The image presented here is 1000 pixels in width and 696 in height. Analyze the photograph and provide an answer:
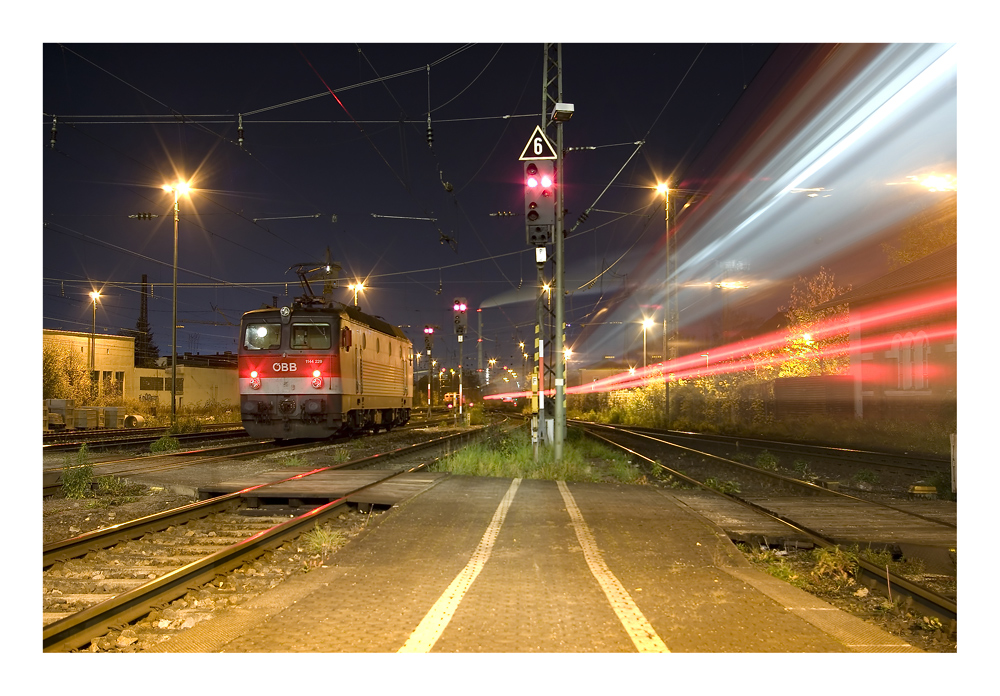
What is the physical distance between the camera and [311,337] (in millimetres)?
18922

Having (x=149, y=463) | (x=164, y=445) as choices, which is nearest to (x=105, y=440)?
(x=164, y=445)

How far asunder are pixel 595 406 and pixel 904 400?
124 feet

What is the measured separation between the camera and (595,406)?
6238 centimetres

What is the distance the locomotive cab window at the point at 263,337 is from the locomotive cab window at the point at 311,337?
53 cm

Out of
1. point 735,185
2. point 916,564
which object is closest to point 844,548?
point 916,564

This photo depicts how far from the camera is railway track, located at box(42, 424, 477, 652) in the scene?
448cm

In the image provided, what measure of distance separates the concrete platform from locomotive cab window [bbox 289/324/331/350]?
11975 millimetres

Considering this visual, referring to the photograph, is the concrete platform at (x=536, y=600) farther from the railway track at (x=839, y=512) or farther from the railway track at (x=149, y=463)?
the railway track at (x=149, y=463)

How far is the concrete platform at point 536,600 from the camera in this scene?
13.3 ft

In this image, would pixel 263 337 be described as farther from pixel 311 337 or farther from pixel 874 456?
pixel 874 456

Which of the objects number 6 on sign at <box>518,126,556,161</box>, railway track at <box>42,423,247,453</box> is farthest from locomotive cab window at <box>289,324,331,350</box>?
number 6 on sign at <box>518,126,556,161</box>

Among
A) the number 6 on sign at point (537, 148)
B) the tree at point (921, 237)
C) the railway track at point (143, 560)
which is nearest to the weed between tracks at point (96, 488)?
the railway track at point (143, 560)
